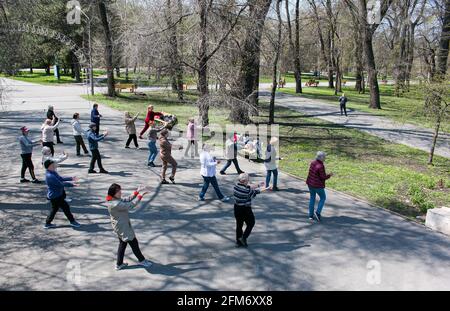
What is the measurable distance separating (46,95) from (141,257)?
30695mm

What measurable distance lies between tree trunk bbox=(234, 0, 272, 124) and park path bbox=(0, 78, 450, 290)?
655cm

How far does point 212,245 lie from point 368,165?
8512mm

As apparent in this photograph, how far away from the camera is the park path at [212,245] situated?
6176 millimetres

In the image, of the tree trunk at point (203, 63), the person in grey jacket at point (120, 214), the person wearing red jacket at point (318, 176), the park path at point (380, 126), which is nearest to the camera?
the person in grey jacket at point (120, 214)

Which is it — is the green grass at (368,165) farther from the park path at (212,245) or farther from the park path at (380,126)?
the park path at (212,245)

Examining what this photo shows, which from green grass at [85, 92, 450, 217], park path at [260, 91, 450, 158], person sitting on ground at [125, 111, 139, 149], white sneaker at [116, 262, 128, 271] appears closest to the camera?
white sneaker at [116, 262, 128, 271]

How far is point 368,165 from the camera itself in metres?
13.9

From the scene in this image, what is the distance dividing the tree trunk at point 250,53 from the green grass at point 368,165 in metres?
1.13

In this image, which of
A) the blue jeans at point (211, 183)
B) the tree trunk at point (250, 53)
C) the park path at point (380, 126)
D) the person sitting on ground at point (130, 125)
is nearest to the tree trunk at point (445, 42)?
the park path at point (380, 126)

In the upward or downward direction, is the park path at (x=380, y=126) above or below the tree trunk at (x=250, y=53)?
below

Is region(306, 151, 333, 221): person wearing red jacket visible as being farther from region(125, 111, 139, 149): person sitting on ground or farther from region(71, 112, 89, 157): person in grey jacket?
region(71, 112, 89, 157): person in grey jacket

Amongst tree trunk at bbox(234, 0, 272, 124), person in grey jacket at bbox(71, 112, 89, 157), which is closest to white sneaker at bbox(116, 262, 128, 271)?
person in grey jacket at bbox(71, 112, 89, 157)

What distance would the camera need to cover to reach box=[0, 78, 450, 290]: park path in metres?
6.18
